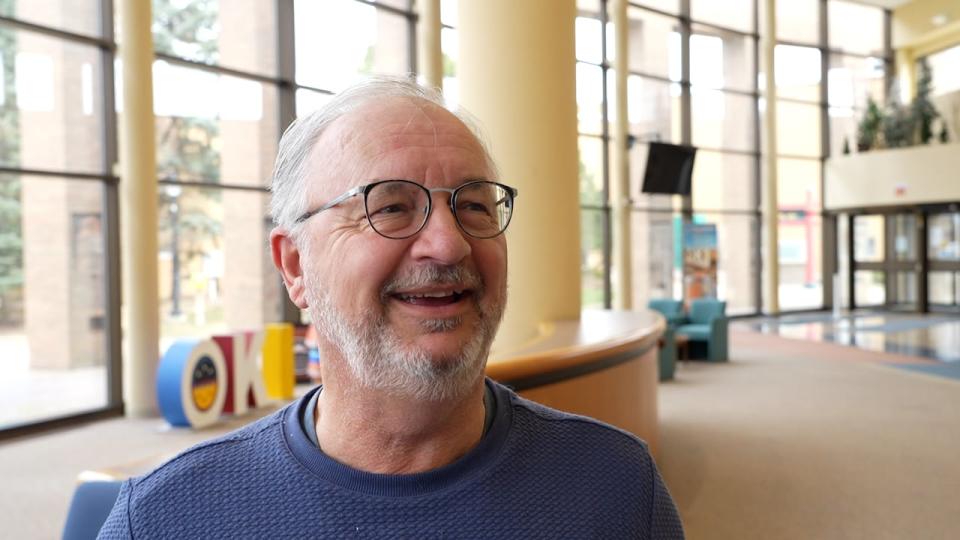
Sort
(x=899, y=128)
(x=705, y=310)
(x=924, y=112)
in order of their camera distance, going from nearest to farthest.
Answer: (x=705, y=310) < (x=924, y=112) < (x=899, y=128)

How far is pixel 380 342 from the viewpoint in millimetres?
1072

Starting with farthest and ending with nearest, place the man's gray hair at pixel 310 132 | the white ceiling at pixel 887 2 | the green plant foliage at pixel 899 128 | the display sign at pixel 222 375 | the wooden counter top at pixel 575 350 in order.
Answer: the white ceiling at pixel 887 2
the green plant foliage at pixel 899 128
the display sign at pixel 222 375
the wooden counter top at pixel 575 350
the man's gray hair at pixel 310 132

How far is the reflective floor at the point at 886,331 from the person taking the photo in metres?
11.0

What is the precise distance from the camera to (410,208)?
1.09m

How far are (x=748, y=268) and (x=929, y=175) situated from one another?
3.89 m

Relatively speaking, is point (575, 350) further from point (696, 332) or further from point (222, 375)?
point (696, 332)

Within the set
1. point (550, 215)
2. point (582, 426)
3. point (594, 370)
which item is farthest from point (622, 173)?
point (582, 426)

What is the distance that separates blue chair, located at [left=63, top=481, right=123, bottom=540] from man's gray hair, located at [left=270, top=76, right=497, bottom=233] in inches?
32.7

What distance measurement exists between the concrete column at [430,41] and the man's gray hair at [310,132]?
929 cm

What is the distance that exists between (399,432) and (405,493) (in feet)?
0.29

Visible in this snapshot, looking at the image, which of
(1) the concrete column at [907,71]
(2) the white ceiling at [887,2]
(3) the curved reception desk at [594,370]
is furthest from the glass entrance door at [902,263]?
(3) the curved reception desk at [594,370]

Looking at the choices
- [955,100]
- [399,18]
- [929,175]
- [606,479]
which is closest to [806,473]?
[606,479]

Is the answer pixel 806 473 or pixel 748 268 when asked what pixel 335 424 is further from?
pixel 748 268

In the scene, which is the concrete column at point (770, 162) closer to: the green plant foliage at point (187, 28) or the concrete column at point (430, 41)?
the concrete column at point (430, 41)
